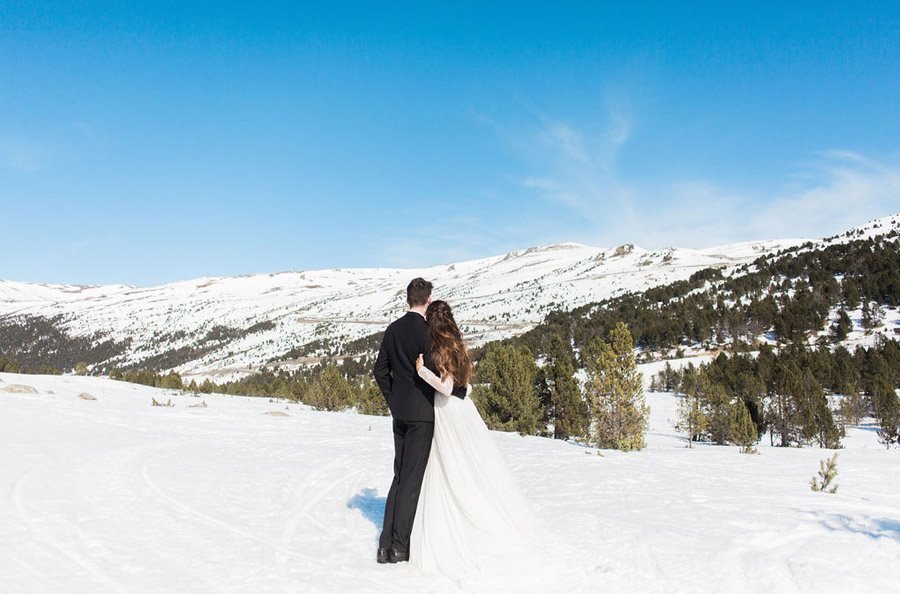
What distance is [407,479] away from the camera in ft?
15.7

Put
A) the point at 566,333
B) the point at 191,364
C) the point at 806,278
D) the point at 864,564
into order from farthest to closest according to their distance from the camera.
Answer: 1. the point at 191,364
2. the point at 566,333
3. the point at 806,278
4. the point at 864,564

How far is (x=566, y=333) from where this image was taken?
244 feet

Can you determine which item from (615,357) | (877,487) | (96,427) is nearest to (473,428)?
(877,487)

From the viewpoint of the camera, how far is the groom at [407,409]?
4684 millimetres

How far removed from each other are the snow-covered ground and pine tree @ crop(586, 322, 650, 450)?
14.6 m

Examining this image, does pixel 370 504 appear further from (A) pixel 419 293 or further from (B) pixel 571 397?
(B) pixel 571 397

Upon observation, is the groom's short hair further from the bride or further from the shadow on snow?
the shadow on snow

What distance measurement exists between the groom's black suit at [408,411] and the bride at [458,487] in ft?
0.24

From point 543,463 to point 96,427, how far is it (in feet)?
29.7

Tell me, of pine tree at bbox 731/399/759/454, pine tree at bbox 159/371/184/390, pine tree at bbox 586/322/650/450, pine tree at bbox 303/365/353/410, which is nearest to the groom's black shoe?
pine tree at bbox 586/322/650/450

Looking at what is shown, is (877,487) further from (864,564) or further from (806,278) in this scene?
(806,278)

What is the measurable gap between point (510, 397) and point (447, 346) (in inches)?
1009

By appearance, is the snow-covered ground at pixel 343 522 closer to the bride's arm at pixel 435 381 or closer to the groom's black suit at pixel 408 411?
the groom's black suit at pixel 408 411

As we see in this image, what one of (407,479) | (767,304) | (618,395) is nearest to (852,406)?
(618,395)
